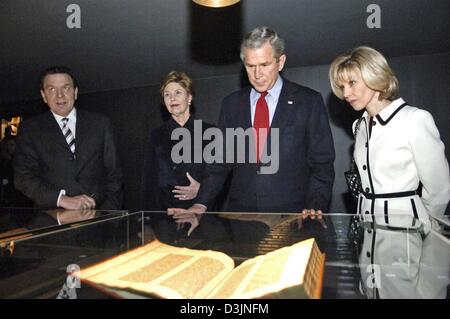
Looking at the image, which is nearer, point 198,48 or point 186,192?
point 186,192

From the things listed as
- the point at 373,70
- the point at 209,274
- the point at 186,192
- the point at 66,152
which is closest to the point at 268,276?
the point at 209,274

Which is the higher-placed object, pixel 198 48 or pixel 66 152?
pixel 198 48

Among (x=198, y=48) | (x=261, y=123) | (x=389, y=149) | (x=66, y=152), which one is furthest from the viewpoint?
(x=198, y=48)

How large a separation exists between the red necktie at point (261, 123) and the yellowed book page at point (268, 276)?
0.92 metres

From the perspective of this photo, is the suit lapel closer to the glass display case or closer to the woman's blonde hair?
the glass display case

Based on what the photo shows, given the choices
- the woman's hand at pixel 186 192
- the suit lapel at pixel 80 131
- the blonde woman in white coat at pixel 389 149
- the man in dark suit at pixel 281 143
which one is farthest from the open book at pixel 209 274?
the suit lapel at pixel 80 131

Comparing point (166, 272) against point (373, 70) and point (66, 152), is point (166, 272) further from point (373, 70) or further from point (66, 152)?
point (66, 152)

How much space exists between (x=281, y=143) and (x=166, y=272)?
1087mm

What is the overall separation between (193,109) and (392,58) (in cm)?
271

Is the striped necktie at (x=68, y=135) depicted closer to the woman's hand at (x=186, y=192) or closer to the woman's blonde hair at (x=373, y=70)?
the woman's hand at (x=186, y=192)

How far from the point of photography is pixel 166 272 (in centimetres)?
72

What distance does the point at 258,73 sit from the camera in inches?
66.3
